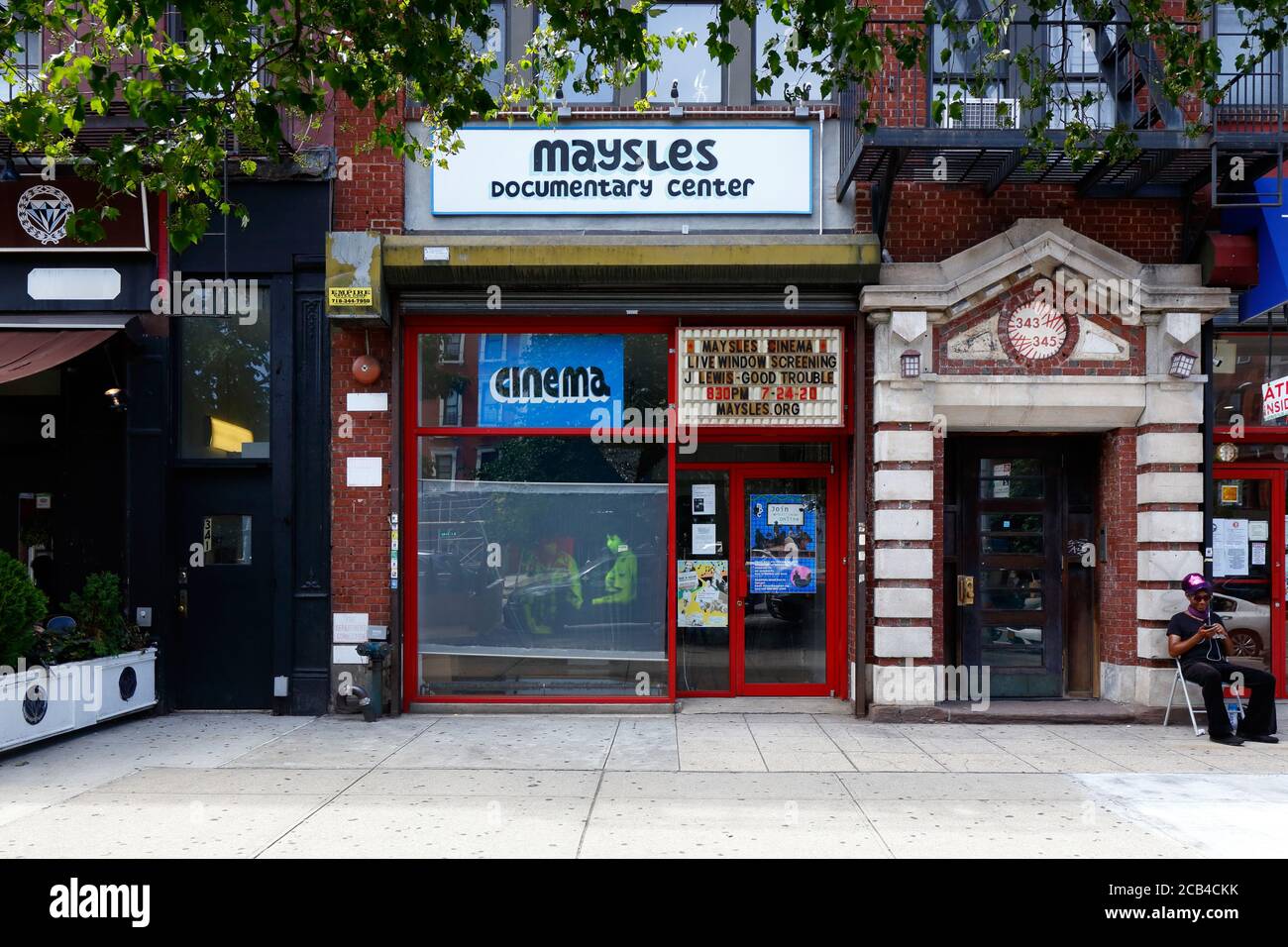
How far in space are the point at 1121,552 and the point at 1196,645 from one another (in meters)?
1.28

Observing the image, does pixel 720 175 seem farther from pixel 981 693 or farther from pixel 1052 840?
pixel 1052 840

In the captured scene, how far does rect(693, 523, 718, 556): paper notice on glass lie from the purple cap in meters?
4.55

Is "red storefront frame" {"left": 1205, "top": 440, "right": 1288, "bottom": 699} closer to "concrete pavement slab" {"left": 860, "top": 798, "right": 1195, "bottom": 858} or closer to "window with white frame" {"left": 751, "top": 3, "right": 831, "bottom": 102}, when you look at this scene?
"concrete pavement slab" {"left": 860, "top": 798, "right": 1195, "bottom": 858}

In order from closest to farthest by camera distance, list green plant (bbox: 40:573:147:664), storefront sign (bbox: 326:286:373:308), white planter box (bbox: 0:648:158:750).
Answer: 1. white planter box (bbox: 0:648:158:750)
2. green plant (bbox: 40:573:147:664)
3. storefront sign (bbox: 326:286:373:308)

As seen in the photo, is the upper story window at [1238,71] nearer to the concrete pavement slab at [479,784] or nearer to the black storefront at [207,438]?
the concrete pavement slab at [479,784]

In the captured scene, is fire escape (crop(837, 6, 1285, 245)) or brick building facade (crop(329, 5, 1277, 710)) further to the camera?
brick building facade (crop(329, 5, 1277, 710))

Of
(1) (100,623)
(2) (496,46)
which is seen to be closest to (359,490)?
(1) (100,623)

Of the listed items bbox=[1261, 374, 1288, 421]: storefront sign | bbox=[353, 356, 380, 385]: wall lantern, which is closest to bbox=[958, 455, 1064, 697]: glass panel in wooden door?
bbox=[1261, 374, 1288, 421]: storefront sign

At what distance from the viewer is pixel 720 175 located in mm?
10273

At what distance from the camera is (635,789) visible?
745 cm

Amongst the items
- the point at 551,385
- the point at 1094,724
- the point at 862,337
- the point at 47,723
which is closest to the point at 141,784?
the point at 47,723

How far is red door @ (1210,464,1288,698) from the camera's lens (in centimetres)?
1078

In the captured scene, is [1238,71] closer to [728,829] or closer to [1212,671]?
[1212,671]

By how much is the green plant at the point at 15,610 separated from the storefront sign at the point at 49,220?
134 inches
